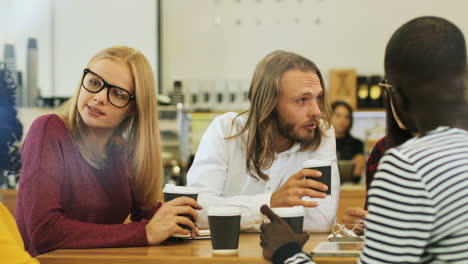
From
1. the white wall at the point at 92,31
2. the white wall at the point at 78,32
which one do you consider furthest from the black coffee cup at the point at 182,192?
the white wall at the point at 92,31

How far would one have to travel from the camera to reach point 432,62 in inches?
42.8

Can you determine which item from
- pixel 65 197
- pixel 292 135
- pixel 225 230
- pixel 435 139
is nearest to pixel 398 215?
pixel 435 139

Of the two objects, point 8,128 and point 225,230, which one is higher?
point 8,128

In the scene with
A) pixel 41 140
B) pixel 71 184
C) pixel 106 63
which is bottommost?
pixel 71 184

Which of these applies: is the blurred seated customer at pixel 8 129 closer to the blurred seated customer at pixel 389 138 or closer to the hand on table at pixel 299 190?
the hand on table at pixel 299 190

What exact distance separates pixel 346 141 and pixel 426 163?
4.73 meters

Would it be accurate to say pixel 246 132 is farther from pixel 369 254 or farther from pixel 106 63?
pixel 369 254

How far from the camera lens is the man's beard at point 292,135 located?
7.89 feet

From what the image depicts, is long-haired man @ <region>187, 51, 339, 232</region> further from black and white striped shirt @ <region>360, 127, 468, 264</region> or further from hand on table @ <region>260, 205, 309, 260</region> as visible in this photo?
black and white striped shirt @ <region>360, 127, 468, 264</region>

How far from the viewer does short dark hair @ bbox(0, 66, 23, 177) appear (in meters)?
1.29

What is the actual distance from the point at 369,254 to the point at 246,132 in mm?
1422

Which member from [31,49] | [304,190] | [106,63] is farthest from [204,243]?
[31,49]

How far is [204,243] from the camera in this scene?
1.71 m

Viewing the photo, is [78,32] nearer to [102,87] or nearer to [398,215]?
[102,87]
